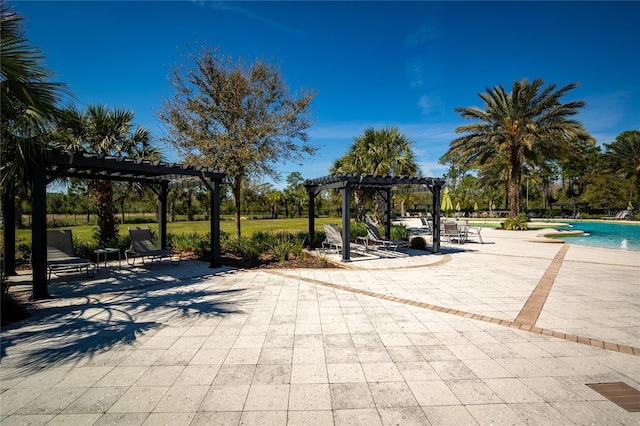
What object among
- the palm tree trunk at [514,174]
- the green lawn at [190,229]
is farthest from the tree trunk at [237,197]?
the palm tree trunk at [514,174]

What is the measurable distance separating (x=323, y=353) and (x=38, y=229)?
6022mm

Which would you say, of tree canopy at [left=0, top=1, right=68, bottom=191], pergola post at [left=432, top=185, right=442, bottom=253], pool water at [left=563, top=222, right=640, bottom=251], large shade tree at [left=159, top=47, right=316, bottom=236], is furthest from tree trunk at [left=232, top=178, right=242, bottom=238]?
pool water at [left=563, top=222, right=640, bottom=251]

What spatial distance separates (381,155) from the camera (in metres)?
18.3

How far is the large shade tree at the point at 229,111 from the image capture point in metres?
11.6

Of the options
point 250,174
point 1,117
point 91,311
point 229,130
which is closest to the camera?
point 1,117

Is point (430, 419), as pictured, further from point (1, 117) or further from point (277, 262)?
point (277, 262)

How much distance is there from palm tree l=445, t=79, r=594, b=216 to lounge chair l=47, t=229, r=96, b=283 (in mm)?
23206

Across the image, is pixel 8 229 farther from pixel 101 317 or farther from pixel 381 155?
pixel 381 155

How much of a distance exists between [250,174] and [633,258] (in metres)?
14.1

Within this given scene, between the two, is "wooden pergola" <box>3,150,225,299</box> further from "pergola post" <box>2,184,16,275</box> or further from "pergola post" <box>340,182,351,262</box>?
"pergola post" <box>340,182,351,262</box>

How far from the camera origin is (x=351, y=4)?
9.57m

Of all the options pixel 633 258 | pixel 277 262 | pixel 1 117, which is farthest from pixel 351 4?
pixel 633 258

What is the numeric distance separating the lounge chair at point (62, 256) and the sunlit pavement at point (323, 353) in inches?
19.3

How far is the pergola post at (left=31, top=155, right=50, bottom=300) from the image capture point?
19.1ft
